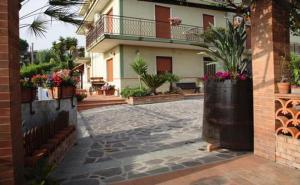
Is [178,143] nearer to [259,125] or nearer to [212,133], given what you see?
[212,133]

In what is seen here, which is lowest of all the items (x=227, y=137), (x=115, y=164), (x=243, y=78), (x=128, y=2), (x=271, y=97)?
(x=115, y=164)

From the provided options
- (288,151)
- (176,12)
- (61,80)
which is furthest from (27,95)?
(176,12)

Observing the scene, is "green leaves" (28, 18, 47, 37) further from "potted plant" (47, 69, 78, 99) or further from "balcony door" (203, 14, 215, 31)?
"balcony door" (203, 14, 215, 31)

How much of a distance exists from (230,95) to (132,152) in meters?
2.10

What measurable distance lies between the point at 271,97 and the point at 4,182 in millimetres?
3607

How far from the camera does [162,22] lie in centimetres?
1706

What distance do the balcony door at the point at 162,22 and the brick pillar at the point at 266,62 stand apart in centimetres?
1308

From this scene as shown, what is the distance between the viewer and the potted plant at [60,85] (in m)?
5.44

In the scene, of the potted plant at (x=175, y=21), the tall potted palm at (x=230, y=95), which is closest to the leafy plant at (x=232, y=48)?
the tall potted palm at (x=230, y=95)

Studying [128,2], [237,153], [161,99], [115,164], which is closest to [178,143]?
[237,153]

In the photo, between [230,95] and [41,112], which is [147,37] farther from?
[230,95]

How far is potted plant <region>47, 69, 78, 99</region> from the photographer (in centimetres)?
544

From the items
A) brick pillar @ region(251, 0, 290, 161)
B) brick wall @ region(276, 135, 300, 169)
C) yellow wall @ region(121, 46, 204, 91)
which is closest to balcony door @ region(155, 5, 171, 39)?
yellow wall @ region(121, 46, 204, 91)

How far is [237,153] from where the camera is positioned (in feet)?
14.4
